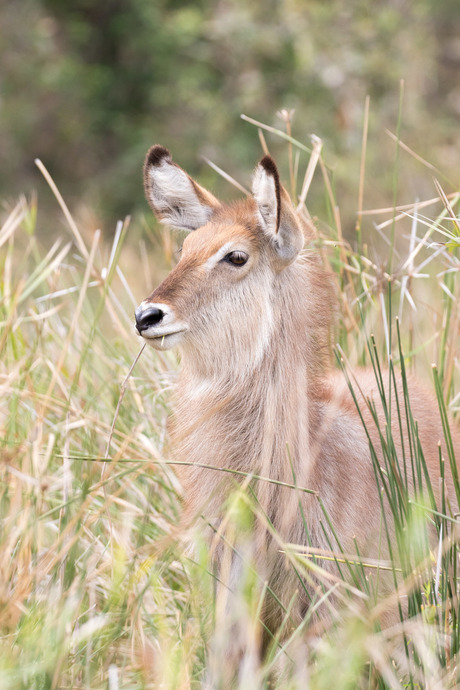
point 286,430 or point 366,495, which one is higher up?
point 286,430

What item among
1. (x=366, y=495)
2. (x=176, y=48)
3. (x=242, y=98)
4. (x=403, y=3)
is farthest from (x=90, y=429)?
(x=403, y=3)

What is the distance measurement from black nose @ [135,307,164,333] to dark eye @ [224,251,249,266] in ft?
1.27

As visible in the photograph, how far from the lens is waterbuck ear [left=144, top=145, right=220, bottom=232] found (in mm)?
3426

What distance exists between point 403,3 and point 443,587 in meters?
14.5

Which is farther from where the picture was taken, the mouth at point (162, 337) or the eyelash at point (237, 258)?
the eyelash at point (237, 258)

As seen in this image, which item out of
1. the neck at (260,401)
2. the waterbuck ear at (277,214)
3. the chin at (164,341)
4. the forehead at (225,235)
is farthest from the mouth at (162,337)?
the waterbuck ear at (277,214)

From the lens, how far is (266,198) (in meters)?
3.02

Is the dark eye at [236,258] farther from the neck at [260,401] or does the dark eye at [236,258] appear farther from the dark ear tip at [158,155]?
the dark ear tip at [158,155]

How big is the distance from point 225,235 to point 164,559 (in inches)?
48.1

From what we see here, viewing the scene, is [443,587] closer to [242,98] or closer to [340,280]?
[340,280]

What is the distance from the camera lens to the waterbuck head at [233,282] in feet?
9.70

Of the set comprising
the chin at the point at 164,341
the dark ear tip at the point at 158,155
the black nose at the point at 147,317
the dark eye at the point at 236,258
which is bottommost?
the chin at the point at 164,341

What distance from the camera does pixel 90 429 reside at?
3.63 m

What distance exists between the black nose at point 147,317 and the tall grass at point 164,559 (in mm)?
246
